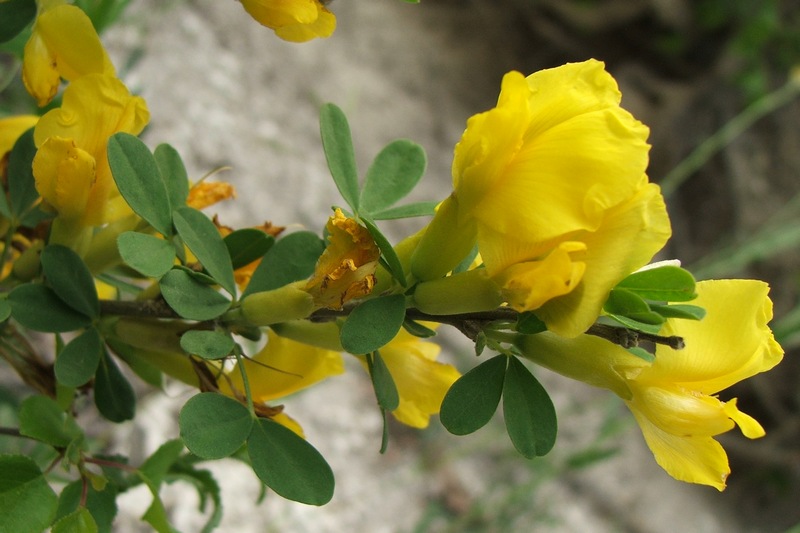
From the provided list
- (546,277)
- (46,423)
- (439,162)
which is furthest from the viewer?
(439,162)

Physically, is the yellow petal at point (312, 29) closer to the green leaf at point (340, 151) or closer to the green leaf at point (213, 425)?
the green leaf at point (340, 151)

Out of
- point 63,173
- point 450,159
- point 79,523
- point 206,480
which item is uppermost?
point 63,173

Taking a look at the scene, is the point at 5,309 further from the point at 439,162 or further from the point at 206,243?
the point at 439,162

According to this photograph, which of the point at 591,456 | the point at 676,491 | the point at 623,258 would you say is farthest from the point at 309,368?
the point at 676,491

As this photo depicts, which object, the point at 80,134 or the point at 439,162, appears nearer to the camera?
the point at 80,134

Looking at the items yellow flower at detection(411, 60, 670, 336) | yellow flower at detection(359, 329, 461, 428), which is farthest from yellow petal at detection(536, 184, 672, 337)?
yellow flower at detection(359, 329, 461, 428)

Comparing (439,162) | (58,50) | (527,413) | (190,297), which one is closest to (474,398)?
(527,413)

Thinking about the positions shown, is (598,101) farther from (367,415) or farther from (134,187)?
(367,415)

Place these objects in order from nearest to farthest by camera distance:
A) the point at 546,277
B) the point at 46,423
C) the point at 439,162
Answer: the point at 546,277 < the point at 46,423 < the point at 439,162

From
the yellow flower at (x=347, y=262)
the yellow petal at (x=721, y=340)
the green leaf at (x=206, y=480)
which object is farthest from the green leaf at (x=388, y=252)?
the green leaf at (x=206, y=480)
